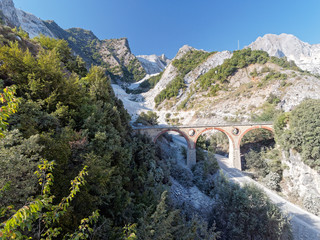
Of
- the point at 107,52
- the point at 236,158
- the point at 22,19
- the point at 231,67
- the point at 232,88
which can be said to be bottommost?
the point at 236,158

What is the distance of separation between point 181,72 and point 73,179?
81081 mm

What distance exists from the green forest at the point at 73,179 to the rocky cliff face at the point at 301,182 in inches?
440

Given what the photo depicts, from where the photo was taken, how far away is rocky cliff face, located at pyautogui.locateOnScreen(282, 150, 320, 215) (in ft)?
60.3

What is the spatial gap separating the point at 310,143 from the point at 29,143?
2756cm

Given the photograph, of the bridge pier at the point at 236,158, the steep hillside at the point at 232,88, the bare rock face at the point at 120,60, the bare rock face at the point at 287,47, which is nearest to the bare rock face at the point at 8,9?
the bare rock face at the point at 120,60

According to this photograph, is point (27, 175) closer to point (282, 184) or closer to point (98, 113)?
point (98, 113)

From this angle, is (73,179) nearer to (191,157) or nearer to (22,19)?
(191,157)

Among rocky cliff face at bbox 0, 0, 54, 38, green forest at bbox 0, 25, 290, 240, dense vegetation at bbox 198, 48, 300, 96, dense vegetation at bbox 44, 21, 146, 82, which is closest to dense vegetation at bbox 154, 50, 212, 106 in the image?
dense vegetation at bbox 198, 48, 300, 96

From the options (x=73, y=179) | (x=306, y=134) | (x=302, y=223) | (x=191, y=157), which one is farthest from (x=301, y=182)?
(x=73, y=179)

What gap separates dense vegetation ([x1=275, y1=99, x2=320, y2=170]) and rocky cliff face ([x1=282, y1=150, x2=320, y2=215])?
1.25 meters

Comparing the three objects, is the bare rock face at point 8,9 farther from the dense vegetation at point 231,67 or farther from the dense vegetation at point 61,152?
the dense vegetation at point 231,67

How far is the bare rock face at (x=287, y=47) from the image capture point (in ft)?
465

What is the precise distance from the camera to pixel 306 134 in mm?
18750

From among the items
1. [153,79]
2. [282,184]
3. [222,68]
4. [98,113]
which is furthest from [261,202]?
[153,79]
